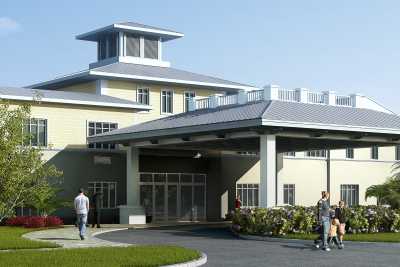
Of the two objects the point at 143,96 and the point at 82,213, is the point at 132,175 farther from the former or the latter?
the point at 82,213

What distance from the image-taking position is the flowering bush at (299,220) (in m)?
27.4

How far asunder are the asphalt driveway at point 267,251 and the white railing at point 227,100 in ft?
24.1

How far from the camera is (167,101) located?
152 feet

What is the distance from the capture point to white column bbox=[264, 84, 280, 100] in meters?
32.5

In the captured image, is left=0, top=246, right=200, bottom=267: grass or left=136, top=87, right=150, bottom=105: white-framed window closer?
left=0, top=246, right=200, bottom=267: grass

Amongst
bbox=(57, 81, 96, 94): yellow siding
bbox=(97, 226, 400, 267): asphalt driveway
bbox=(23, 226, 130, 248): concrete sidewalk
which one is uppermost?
bbox=(57, 81, 96, 94): yellow siding

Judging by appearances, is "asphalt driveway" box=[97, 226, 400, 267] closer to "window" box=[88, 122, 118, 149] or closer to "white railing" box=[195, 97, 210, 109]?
"white railing" box=[195, 97, 210, 109]

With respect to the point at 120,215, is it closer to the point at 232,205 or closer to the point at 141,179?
the point at 141,179

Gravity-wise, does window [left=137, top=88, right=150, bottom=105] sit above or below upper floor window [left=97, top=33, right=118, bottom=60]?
below

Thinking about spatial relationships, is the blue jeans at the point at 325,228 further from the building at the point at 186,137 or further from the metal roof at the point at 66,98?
the metal roof at the point at 66,98

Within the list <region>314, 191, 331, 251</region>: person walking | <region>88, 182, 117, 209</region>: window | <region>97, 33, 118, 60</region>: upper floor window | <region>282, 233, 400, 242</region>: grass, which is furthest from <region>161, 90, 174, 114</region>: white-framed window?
<region>314, 191, 331, 251</region>: person walking

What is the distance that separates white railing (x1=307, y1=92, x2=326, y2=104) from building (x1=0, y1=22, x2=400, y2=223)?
5 cm

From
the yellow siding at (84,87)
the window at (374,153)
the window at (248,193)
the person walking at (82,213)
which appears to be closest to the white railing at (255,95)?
the person walking at (82,213)

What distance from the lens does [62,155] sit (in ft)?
126
